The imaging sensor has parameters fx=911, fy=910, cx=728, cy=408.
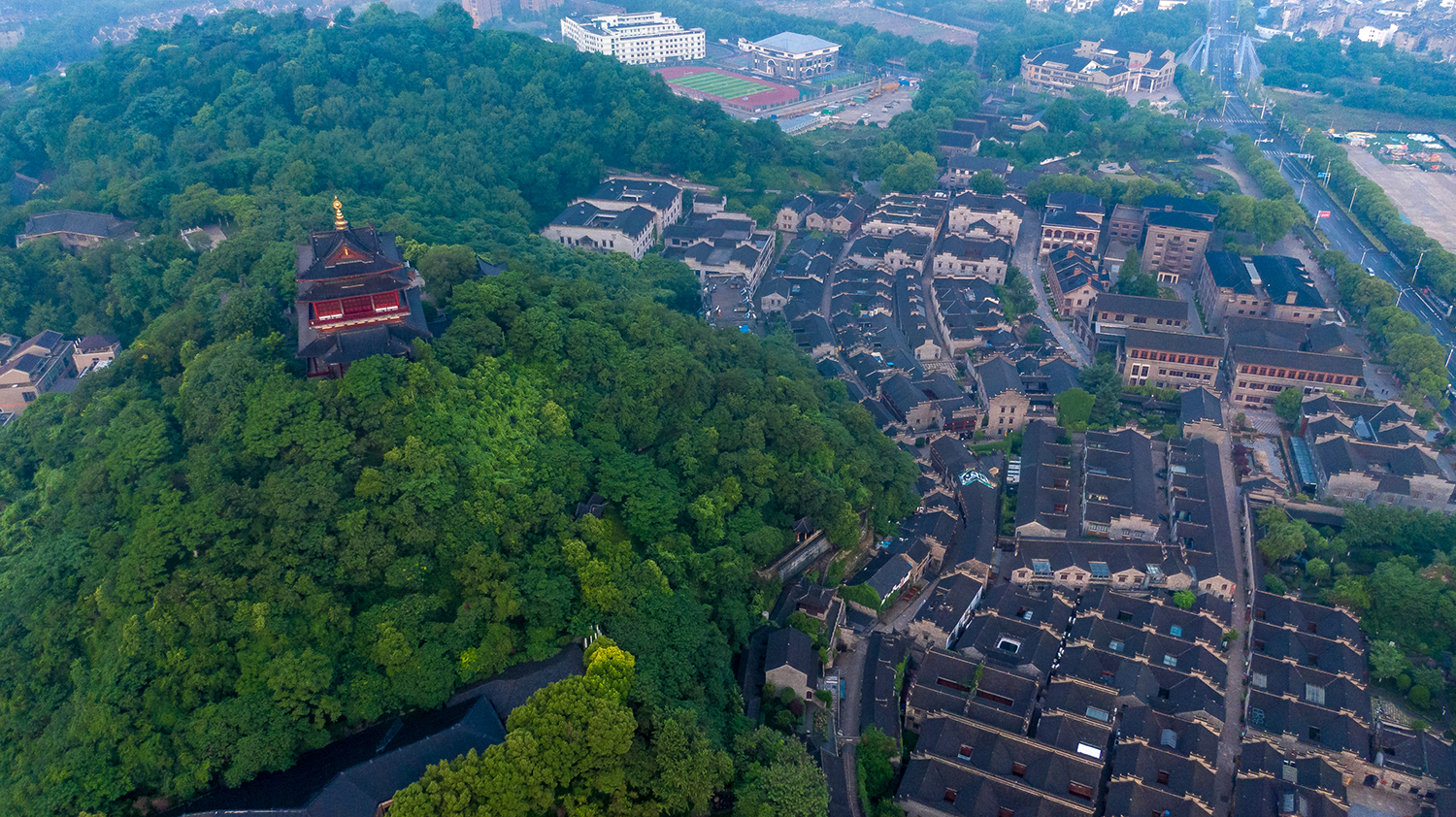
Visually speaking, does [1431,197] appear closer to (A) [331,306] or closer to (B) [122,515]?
(A) [331,306]

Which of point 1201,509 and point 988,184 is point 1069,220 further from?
point 1201,509

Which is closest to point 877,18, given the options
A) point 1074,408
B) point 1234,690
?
point 1074,408

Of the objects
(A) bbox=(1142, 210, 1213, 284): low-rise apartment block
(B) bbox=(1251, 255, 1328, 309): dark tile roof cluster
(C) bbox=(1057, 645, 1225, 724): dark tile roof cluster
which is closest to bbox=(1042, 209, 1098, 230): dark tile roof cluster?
(A) bbox=(1142, 210, 1213, 284): low-rise apartment block

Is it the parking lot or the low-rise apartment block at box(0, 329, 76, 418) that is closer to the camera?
the low-rise apartment block at box(0, 329, 76, 418)

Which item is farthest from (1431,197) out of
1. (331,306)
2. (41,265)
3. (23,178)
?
(23,178)

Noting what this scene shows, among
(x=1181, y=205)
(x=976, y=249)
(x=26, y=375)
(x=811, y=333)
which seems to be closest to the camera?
(x=26, y=375)

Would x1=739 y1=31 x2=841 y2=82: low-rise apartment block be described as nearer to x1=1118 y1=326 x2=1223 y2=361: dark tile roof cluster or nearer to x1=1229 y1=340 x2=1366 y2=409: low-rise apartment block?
x1=1118 y1=326 x2=1223 y2=361: dark tile roof cluster

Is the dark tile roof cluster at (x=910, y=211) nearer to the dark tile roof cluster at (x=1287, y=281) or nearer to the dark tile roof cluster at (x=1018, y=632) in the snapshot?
the dark tile roof cluster at (x=1287, y=281)

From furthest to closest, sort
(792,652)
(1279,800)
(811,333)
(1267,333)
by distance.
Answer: (811,333), (1267,333), (792,652), (1279,800)
